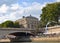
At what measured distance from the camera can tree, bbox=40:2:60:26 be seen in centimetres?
7162

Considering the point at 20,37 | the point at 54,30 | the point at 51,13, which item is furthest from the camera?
the point at 51,13

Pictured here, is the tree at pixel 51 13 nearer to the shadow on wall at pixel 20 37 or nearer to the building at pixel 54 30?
the building at pixel 54 30

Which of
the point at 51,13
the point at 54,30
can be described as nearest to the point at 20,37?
the point at 54,30

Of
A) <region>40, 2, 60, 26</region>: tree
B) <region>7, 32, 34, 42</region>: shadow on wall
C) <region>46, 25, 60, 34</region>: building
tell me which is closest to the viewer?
<region>7, 32, 34, 42</region>: shadow on wall

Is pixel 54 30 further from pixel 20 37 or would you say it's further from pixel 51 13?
pixel 20 37

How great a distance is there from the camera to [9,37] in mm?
62750

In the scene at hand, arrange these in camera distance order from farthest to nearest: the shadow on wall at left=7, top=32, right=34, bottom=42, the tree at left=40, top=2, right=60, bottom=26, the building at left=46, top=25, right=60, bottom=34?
the tree at left=40, top=2, right=60, bottom=26
the building at left=46, top=25, right=60, bottom=34
the shadow on wall at left=7, top=32, right=34, bottom=42

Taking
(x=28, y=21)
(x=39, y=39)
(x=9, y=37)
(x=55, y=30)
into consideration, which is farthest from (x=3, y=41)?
(x=28, y=21)

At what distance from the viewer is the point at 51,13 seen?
7162 cm

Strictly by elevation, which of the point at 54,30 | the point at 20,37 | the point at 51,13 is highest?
the point at 51,13

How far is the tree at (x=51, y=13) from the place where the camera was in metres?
71.6

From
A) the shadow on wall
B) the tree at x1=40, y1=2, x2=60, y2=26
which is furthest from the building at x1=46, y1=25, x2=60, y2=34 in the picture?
the shadow on wall

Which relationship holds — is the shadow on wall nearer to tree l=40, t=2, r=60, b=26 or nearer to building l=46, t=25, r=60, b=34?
building l=46, t=25, r=60, b=34

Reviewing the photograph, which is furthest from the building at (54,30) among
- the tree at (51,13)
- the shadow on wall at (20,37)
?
the shadow on wall at (20,37)
